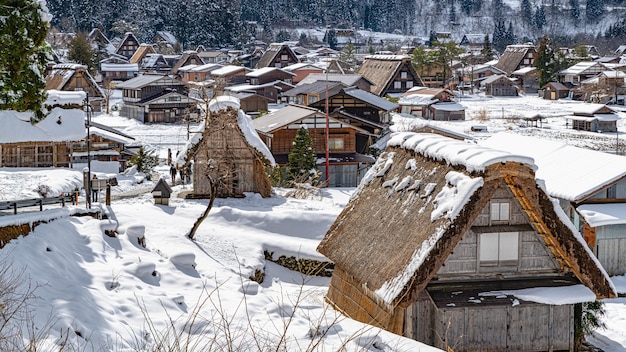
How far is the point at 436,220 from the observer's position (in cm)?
1152

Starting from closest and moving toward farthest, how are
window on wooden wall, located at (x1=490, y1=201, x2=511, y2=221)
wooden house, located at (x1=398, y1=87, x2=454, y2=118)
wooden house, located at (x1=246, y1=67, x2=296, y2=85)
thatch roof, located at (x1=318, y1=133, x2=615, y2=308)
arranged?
thatch roof, located at (x1=318, y1=133, x2=615, y2=308), window on wooden wall, located at (x1=490, y1=201, x2=511, y2=221), wooden house, located at (x1=398, y1=87, x2=454, y2=118), wooden house, located at (x1=246, y1=67, x2=296, y2=85)

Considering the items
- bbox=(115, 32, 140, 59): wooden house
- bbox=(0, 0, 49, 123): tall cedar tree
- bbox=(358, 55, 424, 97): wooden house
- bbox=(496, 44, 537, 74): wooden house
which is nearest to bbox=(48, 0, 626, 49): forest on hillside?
bbox=(115, 32, 140, 59): wooden house

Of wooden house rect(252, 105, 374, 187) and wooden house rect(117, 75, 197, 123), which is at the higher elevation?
wooden house rect(117, 75, 197, 123)

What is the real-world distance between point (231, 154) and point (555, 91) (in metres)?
52.6

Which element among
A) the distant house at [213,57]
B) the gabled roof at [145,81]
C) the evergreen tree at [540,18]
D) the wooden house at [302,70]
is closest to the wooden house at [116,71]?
the distant house at [213,57]

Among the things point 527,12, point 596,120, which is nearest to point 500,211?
point 596,120

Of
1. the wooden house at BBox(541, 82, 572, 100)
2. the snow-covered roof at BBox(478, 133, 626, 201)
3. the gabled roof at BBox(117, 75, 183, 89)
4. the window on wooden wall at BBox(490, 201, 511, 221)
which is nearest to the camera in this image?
the window on wooden wall at BBox(490, 201, 511, 221)

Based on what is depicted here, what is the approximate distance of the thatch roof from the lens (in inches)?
444

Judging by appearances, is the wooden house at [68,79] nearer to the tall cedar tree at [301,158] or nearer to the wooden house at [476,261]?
the tall cedar tree at [301,158]

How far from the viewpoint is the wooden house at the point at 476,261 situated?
11367mm

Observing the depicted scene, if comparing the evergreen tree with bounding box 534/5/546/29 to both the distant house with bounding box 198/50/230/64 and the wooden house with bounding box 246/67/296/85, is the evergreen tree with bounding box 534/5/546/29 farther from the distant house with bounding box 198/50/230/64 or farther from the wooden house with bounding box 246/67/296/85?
the wooden house with bounding box 246/67/296/85

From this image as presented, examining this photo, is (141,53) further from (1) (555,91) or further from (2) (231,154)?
(2) (231,154)

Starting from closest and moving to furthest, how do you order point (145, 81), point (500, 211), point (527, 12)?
1. point (500, 211)
2. point (145, 81)
3. point (527, 12)

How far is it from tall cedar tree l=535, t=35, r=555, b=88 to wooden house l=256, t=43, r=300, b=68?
24.5 metres
